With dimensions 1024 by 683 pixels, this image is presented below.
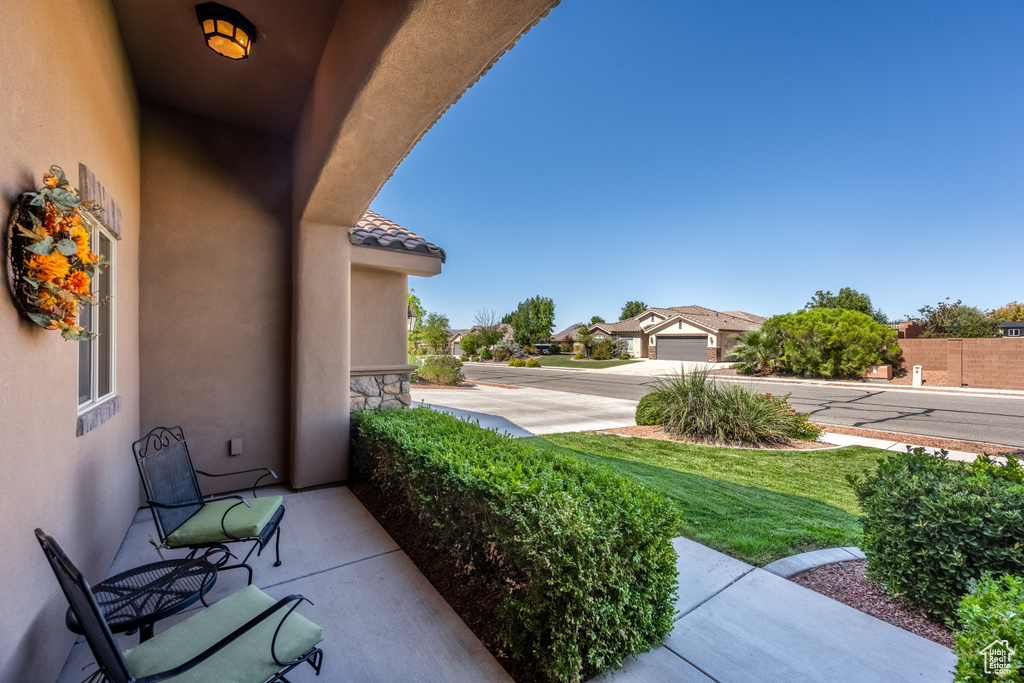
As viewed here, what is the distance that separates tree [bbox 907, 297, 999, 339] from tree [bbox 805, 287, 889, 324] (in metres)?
6.27

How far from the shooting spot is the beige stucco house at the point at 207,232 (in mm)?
1734

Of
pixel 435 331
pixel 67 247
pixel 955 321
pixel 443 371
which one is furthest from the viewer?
pixel 955 321

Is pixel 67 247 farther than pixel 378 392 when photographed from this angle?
No

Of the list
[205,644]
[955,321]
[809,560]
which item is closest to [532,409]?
[809,560]

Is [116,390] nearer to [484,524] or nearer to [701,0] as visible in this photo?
[484,524]

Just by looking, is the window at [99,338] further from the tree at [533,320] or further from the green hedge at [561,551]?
the tree at [533,320]

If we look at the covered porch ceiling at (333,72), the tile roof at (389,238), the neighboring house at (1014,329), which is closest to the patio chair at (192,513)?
the covered porch ceiling at (333,72)

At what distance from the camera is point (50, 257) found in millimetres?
1660

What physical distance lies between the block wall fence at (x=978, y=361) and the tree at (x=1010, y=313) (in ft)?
81.2

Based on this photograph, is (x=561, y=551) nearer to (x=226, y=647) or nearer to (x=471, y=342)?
(x=226, y=647)

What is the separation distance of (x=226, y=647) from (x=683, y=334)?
35.3 meters

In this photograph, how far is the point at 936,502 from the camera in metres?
2.29

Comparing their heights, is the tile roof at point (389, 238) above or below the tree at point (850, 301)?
below

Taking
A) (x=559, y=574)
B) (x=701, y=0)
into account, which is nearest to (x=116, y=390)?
(x=559, y=574)
